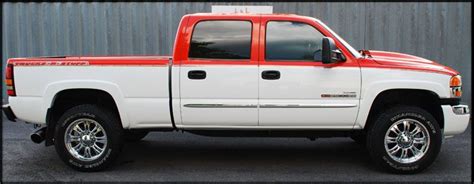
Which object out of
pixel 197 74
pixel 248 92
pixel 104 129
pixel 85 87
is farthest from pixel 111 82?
pixel 248 92

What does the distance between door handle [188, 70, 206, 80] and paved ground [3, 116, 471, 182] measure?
1074mm

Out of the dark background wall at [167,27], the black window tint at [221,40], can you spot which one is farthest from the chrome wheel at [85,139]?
the dark background wall at [167,27]

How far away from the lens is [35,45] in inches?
407

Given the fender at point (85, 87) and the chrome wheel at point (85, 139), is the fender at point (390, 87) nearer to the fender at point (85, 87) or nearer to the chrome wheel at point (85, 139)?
the fender at point (85, 87)

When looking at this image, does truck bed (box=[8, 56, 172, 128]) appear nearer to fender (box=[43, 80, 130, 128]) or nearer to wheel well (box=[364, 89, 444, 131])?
fender (box=[43, 80, 130, 128])

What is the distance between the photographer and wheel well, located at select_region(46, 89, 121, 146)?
5555 mm

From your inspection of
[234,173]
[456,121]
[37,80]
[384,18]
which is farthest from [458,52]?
[37,80]

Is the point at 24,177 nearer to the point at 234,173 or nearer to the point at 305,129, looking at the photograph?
the point at 234,173

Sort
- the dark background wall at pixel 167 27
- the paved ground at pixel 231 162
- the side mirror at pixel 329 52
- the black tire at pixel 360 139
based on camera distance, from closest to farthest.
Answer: the side mirror at pixel 329 52 → the paved ground at pixel 231 162 → the black tire at pixel 360 139 → the dark background wall at pixel 167 27

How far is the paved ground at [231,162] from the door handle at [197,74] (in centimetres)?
107

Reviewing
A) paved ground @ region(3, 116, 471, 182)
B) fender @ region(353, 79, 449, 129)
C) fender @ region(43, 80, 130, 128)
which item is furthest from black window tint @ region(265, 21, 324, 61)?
fender @ region(43, 80, 130, 128)

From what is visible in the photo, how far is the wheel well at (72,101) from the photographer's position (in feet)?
18.2

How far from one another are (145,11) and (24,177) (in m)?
5.34

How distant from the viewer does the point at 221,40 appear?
5480 mm
